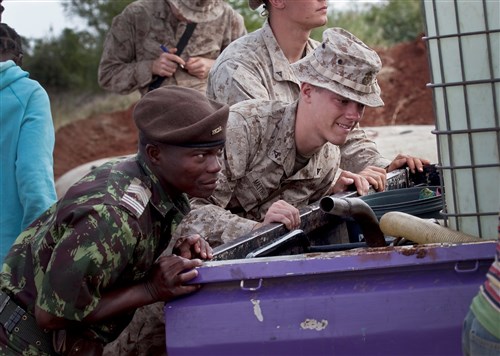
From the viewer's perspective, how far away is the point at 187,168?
3.56m

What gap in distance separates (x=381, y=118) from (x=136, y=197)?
42.8 ft

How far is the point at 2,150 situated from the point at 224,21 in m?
2.96

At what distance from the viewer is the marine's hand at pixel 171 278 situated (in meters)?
3.34

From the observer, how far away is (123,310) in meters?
3.45

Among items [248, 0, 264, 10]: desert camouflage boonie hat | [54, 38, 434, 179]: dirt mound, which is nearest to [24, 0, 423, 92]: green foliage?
[54, 38, 434, 179]: dirt mound

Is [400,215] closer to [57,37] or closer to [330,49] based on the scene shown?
[330,49]

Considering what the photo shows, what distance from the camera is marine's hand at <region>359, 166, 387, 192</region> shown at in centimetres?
562

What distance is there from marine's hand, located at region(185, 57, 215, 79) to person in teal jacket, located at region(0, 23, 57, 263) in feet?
8.00

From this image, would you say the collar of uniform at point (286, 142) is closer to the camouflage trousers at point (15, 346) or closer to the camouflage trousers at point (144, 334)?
the camouflage trousers at point (144, 334)

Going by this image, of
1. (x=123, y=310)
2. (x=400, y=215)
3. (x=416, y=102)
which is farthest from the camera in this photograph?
(x=416, y=102)

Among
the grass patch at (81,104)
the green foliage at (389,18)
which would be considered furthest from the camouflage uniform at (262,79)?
the green foliage at (389,18)

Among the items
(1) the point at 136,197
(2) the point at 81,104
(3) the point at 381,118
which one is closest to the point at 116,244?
(1) the point at 136,197

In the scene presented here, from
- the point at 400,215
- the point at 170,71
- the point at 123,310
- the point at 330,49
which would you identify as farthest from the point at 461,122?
the point at 170,71

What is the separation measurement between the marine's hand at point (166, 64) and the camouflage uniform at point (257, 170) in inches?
97.2
